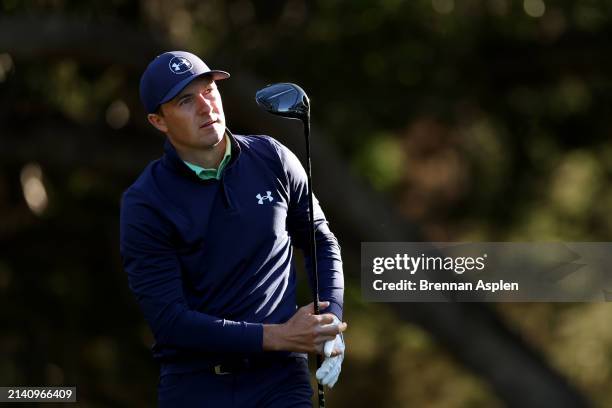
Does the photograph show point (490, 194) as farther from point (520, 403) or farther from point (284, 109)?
point (284, 109)

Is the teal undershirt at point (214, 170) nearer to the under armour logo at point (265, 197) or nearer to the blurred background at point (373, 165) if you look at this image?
the under armour logo at point (265, 197)

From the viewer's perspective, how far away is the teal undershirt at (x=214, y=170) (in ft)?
11.4

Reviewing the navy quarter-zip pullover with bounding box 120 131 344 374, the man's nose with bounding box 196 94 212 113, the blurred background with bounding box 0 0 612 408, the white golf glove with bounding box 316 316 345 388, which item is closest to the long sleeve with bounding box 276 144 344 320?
the navy quarter-zip pullover with bounding box 120 131 344 374

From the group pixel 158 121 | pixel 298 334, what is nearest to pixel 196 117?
pixel 158 121

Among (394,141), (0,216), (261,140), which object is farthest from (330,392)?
(261,140)

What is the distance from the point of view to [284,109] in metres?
3.54

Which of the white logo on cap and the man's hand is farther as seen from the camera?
the white logo on cap

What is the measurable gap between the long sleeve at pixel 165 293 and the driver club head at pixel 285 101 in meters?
0.42

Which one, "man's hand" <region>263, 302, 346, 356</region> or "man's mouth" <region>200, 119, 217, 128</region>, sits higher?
"man's mouth" <region>200, 119, 217, 128</region>

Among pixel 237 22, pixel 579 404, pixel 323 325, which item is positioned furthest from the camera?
pixel 237 22

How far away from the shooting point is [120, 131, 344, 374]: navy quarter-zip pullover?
335 cm

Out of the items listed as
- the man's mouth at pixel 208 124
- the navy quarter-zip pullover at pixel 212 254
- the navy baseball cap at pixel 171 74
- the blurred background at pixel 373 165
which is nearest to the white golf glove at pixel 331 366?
the navy quarter-zip pullover at pixel 212 254

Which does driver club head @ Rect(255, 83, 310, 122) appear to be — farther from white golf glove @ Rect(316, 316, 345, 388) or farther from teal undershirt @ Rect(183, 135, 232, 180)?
white golf glove @ Rect(316, 316, 345, 388)

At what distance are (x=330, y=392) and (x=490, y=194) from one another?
264 centimetres
